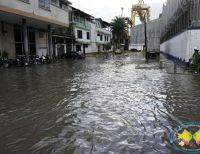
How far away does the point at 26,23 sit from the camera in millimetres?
26656

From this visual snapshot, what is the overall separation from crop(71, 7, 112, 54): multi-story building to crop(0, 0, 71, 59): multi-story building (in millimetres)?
11209

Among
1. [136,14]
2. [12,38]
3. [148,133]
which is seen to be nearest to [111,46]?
[136,14]

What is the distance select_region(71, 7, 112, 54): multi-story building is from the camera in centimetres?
4666

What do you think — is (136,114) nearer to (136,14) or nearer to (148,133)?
(148,133)

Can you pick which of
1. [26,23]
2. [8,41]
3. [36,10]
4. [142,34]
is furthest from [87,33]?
[8,41]

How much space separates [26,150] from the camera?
15.1 feet

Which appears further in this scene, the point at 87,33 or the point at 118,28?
the point at 118,28

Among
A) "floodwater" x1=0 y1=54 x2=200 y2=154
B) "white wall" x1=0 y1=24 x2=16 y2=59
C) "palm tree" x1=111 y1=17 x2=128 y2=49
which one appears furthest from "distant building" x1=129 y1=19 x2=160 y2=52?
"floodwater" x1=0 y1=54 x2=200 y2=154

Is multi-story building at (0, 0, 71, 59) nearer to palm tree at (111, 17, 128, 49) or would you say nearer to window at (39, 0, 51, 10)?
window at (39, 0, 51, 10)

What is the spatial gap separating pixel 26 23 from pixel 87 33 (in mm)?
27168

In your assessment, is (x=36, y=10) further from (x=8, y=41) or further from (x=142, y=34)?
(x=142, y=34)

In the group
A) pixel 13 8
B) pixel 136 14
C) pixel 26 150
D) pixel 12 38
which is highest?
pixel 136 14

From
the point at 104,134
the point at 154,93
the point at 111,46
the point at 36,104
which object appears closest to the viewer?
the point at 104,134

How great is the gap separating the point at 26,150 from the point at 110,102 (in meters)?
3.95
